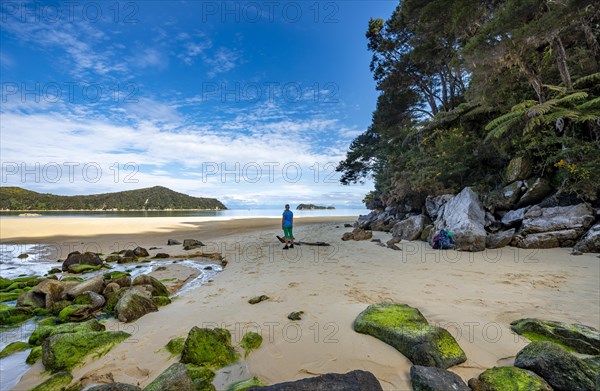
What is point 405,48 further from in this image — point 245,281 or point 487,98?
point 245,281

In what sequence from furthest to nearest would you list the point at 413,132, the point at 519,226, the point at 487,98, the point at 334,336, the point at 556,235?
the point at 413,132 < the point at 487,98 < the point at 519,226 < the point at 556,235 < the point at 334,336

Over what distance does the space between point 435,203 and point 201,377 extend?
513 inches

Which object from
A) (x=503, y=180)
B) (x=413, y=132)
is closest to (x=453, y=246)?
(x=503, y=180)

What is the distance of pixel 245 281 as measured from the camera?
7.19 metres

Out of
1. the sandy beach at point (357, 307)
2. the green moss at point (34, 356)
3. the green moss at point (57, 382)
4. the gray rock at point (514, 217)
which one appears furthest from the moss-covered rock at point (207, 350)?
the gray rock at point (514, 217)

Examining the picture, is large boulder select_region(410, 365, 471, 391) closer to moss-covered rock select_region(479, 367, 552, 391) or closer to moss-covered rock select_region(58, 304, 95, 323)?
moss-covered rock select_region(479, 367, 552, 391)

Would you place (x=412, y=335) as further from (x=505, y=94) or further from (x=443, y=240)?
(x=505, y=94)

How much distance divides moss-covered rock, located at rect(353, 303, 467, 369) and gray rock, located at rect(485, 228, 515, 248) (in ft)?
24.7

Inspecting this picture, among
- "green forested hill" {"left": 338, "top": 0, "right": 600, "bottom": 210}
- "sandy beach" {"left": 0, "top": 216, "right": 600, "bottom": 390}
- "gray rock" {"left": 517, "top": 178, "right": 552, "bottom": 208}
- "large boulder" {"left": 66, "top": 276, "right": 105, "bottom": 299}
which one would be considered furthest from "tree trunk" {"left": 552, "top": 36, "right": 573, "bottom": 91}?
"large boulder" {"left": 66, "top": 276, "right": 105, "bottom": 299}

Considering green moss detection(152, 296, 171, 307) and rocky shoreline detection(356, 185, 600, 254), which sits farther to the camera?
rocky shoreline detection(356, 185, 600, 254)

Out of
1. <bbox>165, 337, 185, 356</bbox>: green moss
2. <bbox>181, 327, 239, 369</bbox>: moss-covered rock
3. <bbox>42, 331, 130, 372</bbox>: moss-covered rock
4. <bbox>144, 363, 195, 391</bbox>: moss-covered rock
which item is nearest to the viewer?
<bbox>144, 363, 195, 391</bbox>: moss-covered rock

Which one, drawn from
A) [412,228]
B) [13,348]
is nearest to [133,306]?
[13,348]

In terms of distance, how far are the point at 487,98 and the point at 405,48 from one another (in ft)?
37.3

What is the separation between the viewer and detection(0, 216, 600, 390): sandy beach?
304 cm
